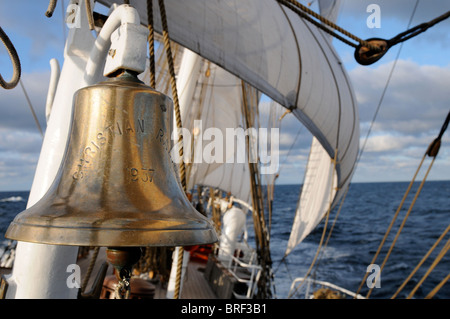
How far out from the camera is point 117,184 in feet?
3.10

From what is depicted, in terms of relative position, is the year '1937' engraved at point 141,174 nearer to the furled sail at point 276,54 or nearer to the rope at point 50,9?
the rope at point 50,9

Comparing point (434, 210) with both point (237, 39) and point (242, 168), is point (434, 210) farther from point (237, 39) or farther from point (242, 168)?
point (237, 39)

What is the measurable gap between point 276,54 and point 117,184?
4.43 metres

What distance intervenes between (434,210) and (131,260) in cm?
4342

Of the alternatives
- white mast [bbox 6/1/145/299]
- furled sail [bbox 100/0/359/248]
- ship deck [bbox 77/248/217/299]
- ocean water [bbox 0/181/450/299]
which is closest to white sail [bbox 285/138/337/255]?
furled sail [bbox 100/0/359/248]

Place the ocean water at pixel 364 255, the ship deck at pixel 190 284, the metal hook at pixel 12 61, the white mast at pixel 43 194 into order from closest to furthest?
the metal hook at pixel 12 61 → the white mast at pixel 43 194 → the ship deck at pixel 190 284 → the ocean water at pixel 364 255

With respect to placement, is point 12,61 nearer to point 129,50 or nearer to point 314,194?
point 129,50

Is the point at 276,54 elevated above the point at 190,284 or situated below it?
above

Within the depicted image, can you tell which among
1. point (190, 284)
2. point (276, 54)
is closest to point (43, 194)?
point (276, 54)

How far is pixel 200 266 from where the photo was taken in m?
10.6

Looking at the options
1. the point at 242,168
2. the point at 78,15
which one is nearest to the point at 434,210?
the point at 242,168

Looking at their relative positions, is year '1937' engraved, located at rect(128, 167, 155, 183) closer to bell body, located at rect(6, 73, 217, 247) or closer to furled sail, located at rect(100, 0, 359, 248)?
bell body, located at rect(6, 73, 217, 247)

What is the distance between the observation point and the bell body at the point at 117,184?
0.81 metres

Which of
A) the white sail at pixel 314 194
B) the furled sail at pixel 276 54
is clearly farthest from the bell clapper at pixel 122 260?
the white sail at pixel 314 194
